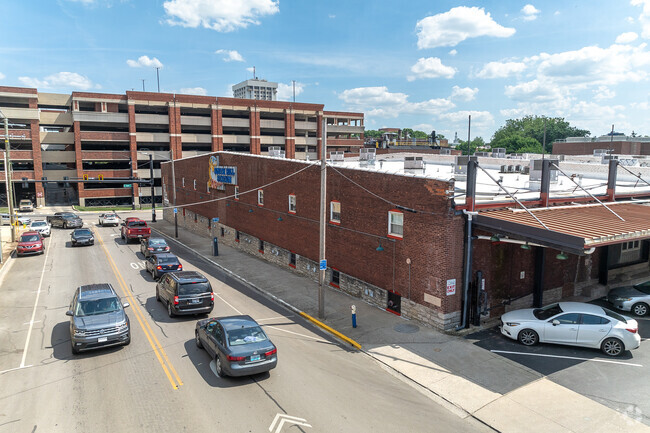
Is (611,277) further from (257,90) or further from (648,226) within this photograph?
(257,90)

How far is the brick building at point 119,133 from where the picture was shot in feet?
225

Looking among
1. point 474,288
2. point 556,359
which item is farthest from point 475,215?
point 556,359

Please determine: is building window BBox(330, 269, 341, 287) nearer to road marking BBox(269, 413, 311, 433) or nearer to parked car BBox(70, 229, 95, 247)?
road marking BBox(269, 413, 311, 433)

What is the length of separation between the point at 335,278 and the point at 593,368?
40.4 ft

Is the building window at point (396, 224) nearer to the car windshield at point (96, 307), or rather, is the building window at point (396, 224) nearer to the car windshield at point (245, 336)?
the car windshield at point (245, 336)

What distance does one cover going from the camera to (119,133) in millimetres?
72312

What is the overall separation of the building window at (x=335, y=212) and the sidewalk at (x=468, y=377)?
413cm

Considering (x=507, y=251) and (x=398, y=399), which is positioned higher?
(x=507, y=251)

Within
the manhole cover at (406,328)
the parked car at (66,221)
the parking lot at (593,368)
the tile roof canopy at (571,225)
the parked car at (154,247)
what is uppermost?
the tile roof canopy at (571,225)

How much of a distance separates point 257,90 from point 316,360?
562 ft

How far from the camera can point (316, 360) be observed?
14.2m

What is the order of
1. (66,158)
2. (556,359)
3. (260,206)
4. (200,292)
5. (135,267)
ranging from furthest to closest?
1. (66,158)
2. (260,206)
3. (135,267)
4. (200,292)
5. (556,359)

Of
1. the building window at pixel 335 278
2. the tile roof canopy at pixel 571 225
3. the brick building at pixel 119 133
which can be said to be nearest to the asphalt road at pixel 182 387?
the building window at pixel 335 278

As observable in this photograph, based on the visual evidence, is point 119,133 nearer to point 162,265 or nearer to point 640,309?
point 162,265
